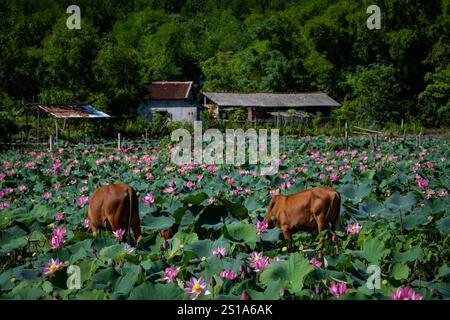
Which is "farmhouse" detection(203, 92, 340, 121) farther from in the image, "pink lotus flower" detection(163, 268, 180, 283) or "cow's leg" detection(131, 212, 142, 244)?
"pink lotus flower" detection(163, 268, 180, 283)

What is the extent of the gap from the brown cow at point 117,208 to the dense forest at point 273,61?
1813cm

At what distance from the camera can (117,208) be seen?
5113mm

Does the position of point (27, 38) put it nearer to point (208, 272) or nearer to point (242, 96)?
point (242, 96)

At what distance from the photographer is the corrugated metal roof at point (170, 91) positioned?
4235 centimetres

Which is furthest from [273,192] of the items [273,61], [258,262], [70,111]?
[273,61]

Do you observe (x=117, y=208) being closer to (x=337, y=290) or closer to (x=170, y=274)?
(x=170, y=274)

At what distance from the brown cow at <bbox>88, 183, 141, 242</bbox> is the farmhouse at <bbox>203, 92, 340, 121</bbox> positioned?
33.4m

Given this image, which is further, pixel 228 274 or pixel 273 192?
pixel 273 192

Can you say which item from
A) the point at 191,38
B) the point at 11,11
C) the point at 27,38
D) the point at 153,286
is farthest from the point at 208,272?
the point at 191,38

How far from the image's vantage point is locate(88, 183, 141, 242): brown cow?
5113 mm

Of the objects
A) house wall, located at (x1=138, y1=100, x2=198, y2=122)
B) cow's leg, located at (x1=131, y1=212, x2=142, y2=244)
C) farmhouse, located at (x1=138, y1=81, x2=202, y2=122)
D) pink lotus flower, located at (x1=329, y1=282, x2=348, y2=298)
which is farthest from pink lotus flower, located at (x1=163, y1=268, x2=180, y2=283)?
house wall, located at (x1=138, y1=100, x2=198, y2=122)

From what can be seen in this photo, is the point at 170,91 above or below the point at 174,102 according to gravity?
above

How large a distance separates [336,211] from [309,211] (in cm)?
25

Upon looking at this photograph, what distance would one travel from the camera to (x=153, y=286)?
9.84ft
